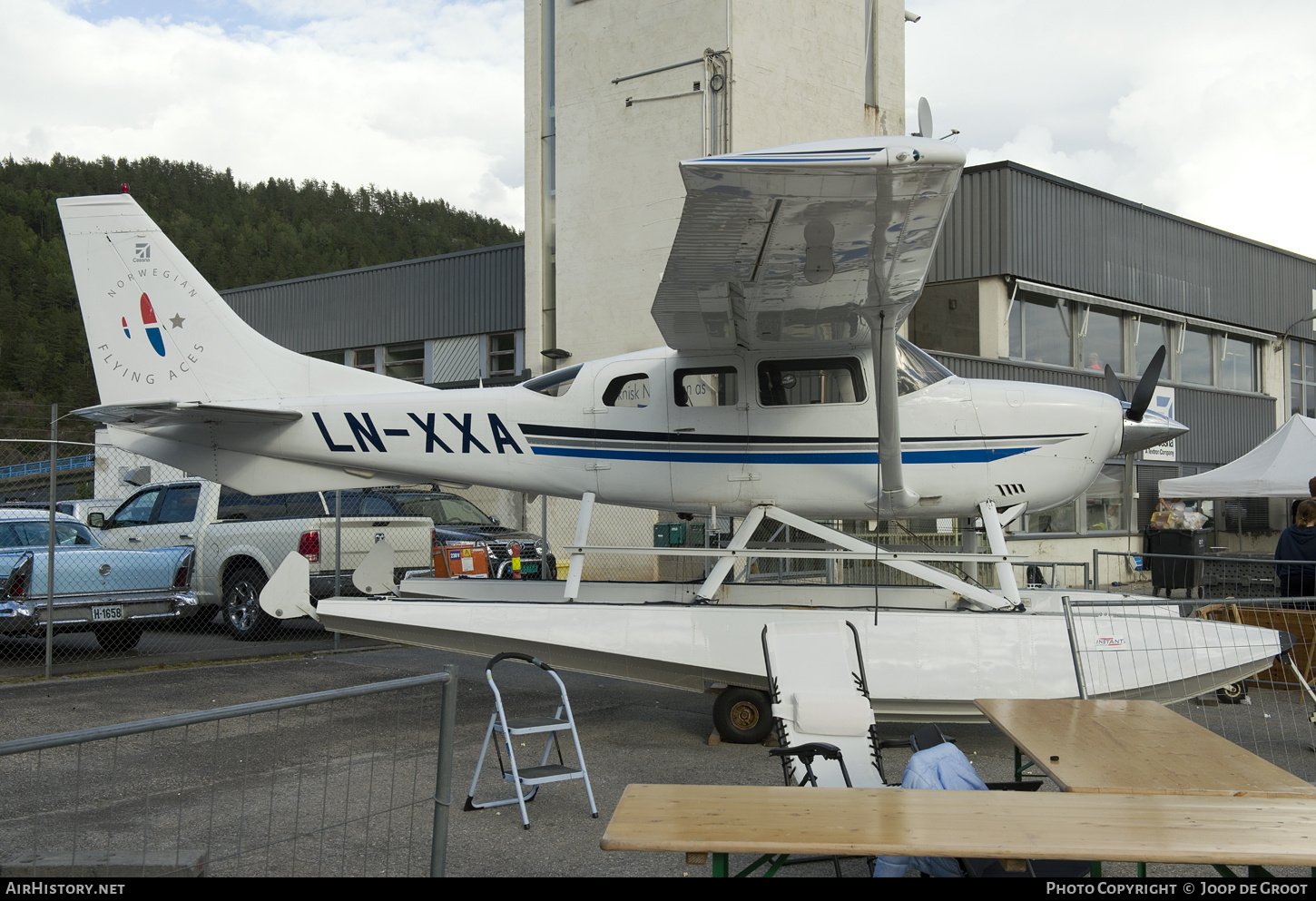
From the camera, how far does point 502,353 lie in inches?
869

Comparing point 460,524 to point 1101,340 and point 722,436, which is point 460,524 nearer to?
point 722,436

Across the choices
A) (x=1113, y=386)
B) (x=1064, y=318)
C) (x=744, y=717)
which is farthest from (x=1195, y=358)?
(x=744, y=717)

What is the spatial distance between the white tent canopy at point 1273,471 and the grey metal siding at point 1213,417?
3652 millimetres

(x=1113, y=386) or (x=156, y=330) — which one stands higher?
(x=156, y=330)

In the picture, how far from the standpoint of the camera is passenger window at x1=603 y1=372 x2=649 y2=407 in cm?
792

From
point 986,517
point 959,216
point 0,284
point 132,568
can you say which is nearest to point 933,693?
point 986,517

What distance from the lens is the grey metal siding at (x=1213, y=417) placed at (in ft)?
64.5

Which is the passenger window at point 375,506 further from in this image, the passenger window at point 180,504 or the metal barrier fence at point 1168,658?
the metal barrier fence at point 1168,658

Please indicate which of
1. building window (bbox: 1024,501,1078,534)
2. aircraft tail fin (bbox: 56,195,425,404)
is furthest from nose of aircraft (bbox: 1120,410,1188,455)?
building window (bbox: 1024,501,1078,534)

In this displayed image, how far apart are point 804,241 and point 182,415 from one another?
505 cm

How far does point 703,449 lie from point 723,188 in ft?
9.46

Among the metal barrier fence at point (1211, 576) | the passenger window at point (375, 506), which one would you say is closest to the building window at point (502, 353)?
the passenger window at point (375, 506)

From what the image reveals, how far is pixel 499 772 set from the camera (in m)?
6.30
